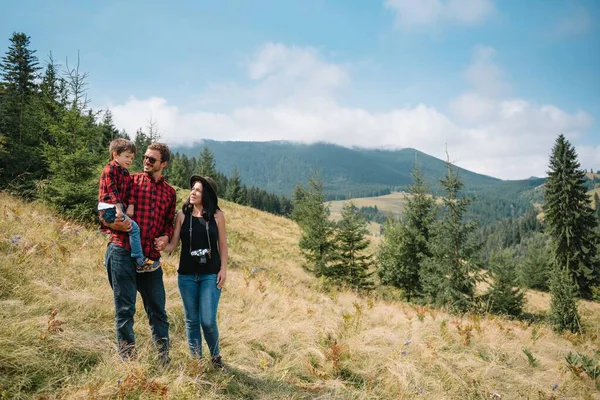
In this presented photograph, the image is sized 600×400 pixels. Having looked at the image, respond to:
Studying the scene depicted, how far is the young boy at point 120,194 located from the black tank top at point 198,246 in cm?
33

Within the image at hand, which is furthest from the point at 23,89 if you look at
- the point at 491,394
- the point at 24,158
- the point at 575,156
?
the point at 575,156

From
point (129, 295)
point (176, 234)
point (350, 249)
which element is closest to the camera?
point (129, 295)

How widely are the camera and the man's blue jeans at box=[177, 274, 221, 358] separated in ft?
0.61

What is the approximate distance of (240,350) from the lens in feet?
14.2

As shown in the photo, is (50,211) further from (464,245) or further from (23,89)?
(23,89)

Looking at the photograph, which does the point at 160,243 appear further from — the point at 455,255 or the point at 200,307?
the point at 455,255

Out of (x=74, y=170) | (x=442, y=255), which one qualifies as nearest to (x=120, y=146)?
(x=74, y=170)

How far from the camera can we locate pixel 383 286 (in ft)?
62.6

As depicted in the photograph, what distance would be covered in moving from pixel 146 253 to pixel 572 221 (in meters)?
38.3

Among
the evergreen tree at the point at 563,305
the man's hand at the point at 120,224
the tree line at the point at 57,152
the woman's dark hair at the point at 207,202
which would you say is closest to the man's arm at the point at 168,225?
the woman's dark hair at the point at 207,202

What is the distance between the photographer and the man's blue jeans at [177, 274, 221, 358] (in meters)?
3.49

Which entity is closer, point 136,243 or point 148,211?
point 136,243

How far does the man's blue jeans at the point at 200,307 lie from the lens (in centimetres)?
349

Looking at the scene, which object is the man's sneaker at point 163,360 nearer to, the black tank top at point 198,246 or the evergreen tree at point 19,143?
the black tank top at point 198,246
